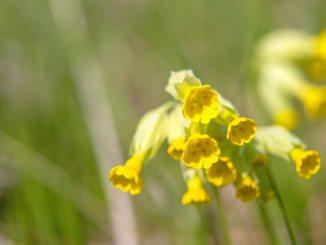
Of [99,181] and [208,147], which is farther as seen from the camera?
[99,181]

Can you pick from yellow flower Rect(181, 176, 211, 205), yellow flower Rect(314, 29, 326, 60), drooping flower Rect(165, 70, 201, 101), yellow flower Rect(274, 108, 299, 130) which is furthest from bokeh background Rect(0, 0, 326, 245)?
drooping flower Rect(165, 70, 201, 101)

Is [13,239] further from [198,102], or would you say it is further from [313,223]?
[313,223]

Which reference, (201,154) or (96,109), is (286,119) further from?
(201,154)

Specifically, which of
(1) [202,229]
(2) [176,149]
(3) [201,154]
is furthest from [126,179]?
(1) [202,229]

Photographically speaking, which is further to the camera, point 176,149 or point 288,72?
point 288,72

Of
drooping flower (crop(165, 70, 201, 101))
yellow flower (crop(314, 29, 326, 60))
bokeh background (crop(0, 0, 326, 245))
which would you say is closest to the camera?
drooping flower (crop(165, 70, 201, 101))

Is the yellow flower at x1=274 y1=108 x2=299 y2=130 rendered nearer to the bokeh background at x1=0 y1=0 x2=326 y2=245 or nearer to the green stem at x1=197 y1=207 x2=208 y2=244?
the bokeh background at x1=0 y1=0 x2=326 y2=245

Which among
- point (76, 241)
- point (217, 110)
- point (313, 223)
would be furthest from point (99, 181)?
point (217, 110)

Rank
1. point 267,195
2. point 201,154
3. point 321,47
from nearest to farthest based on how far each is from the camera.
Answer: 1. point 201,154
2. point 267,195
3. point 321,47
